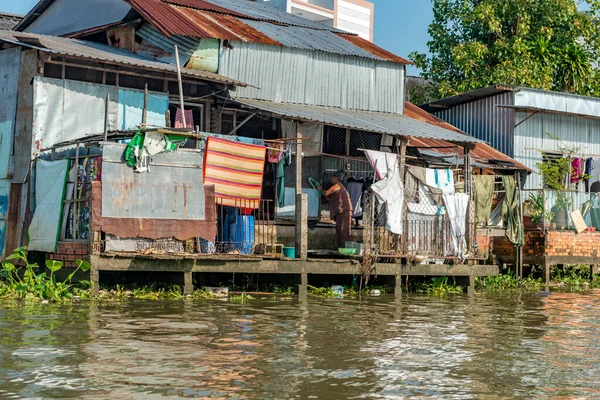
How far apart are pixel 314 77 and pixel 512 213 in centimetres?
574

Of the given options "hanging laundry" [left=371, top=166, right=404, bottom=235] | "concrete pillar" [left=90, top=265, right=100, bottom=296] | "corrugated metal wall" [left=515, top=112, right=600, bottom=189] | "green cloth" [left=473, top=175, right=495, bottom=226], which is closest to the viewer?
"concrete pillar" [left=90, top=265, right=100, bottom=296]

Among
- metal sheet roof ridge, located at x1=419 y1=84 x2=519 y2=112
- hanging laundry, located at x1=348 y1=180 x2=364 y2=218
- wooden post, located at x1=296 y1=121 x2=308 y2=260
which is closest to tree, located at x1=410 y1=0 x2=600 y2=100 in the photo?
metal sheet roof ridge, located at x1=419 y1=84 x2=519 y2=112

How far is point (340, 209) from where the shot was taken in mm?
18391

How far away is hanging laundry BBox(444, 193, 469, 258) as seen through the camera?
18672 millimetres

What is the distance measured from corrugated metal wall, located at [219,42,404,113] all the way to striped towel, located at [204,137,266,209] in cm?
292

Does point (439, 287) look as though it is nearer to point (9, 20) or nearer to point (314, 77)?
point (314, 77)

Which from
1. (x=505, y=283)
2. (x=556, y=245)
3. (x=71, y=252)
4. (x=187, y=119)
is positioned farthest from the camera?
(x=556, y=245)

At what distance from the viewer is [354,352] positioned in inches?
409

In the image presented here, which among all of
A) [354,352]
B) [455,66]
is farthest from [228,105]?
[455,66]

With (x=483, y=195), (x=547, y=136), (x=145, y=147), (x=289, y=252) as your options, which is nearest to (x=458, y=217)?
(x=483, y=195)

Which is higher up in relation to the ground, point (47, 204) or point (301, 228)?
point (47, 204)

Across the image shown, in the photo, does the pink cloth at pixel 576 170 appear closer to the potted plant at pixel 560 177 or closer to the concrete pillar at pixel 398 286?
the potted plant at pixel 560 177

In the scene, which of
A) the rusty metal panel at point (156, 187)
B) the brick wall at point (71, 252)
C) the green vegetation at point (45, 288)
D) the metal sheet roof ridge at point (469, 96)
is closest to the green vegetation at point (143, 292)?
the green vegetation at point (45, 288)

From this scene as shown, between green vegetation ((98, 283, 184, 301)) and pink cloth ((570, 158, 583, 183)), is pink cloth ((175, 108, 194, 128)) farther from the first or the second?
pink cloth ((570, 158, 583, 183))
